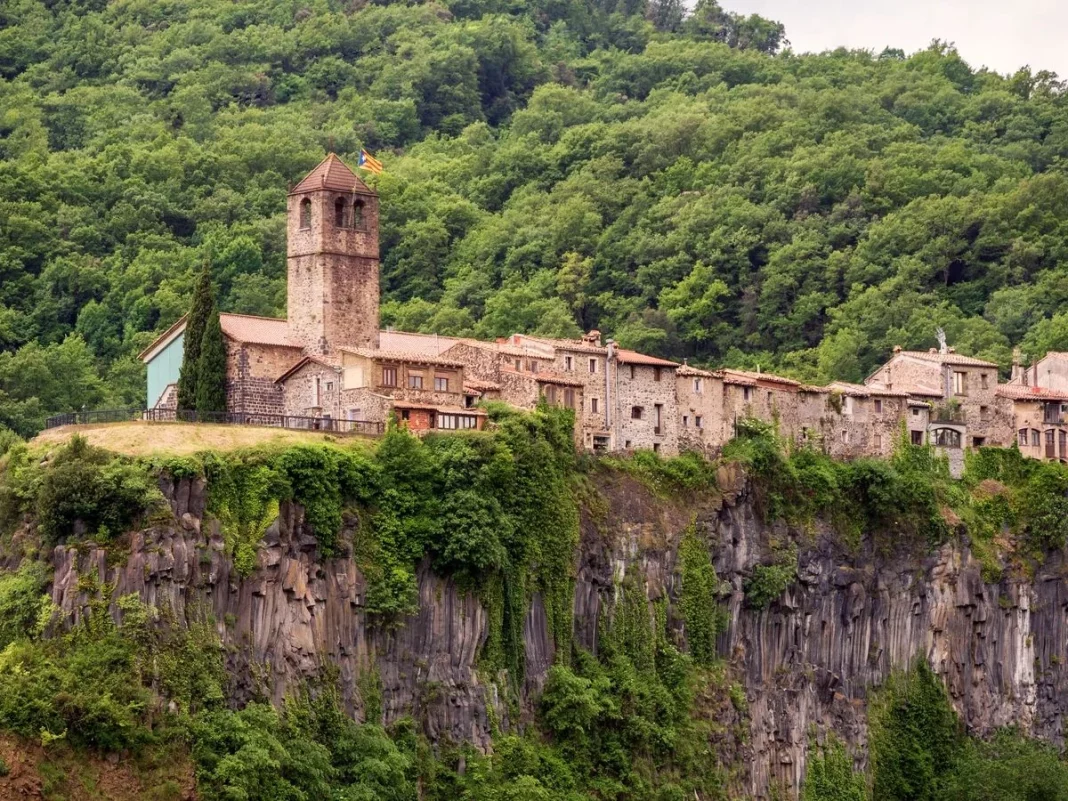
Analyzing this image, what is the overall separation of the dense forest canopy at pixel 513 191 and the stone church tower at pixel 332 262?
1680 centimetres

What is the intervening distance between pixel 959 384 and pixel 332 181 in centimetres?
2861

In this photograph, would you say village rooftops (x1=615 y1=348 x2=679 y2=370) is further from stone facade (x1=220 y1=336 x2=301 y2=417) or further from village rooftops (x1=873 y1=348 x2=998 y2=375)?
village rooftops (x1=873 y1=348 x2=998 y2=375)

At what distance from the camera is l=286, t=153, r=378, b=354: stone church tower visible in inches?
3888

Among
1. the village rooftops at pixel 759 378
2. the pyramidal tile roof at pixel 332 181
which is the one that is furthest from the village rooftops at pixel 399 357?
the village rooftops at pixel 759 378

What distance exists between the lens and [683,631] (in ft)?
330

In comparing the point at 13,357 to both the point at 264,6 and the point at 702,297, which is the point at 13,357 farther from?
the point at 264,6

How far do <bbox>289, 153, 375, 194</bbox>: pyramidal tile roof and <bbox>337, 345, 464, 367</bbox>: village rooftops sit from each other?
262 inches

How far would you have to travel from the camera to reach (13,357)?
383ft

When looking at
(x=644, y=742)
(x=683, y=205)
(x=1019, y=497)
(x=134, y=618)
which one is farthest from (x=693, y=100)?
(x=134, y=618)

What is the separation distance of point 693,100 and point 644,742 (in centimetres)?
8382

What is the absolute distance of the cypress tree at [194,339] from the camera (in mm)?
96688

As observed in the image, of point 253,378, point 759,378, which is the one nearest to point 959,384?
point 759,378

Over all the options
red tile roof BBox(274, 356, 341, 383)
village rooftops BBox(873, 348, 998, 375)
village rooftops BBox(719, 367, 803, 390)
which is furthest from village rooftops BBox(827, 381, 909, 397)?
red tile roof BBox(274, 356, 341, 383)

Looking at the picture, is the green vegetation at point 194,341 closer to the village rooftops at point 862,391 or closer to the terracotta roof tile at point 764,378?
the terracotta roof tile at point 764,378
